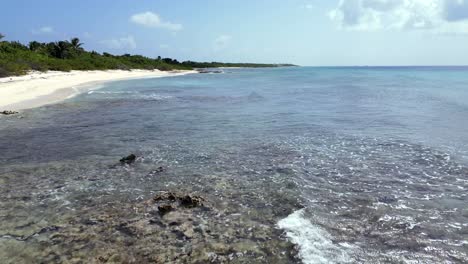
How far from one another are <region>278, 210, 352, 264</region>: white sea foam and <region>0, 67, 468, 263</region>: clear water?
0.11 ft

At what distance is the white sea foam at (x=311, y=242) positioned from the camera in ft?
20.6

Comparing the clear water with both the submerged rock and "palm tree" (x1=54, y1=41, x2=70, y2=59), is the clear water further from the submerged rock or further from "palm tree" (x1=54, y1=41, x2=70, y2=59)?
"palm tree" (x1=54, y1=41, x2=70, y2=59)

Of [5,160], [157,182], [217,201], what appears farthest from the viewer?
[5,160]

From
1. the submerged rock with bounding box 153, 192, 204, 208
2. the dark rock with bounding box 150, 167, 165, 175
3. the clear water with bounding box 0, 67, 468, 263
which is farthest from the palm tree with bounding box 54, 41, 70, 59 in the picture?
the submerged rock with bounding box 153, 192, 204, 208

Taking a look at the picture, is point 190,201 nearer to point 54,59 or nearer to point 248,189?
point 248,189

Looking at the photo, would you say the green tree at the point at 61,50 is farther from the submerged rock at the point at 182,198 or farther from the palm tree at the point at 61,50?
the submerged rock at the point at 182,198

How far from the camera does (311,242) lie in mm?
6816

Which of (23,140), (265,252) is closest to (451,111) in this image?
(265,252)

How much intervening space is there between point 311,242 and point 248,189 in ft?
9.86

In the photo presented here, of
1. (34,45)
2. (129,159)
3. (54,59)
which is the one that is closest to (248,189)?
(129,159)

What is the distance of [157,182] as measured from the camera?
402 inches

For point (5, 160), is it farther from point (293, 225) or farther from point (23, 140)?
point (293, 225)

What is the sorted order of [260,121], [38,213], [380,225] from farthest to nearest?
1. [260,121]
2. [38,213]
3. [380,225]

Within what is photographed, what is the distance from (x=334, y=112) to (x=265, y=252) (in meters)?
19.1
